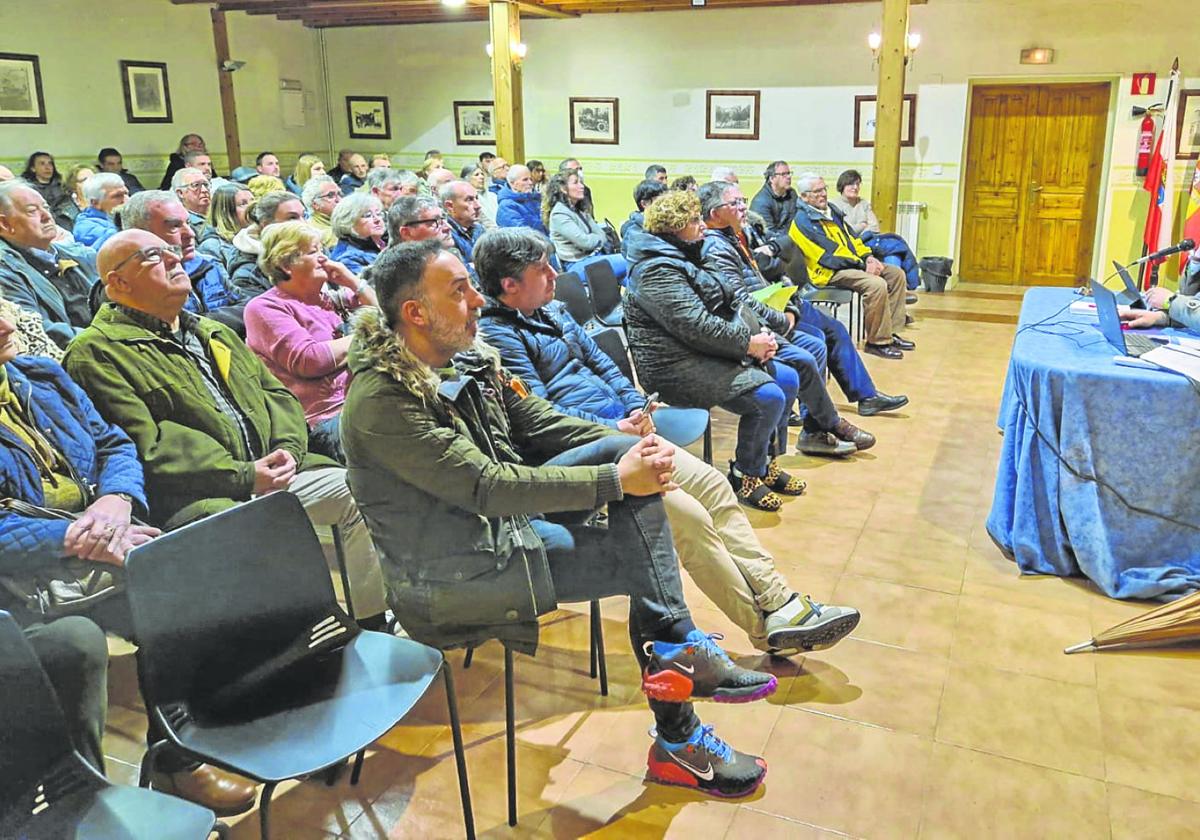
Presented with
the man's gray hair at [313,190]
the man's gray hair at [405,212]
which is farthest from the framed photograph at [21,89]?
the man's gray hair at [405,212]

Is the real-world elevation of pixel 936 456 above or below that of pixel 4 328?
below

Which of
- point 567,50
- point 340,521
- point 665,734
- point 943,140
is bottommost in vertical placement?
point 665,734

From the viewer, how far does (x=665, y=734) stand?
2.02 m

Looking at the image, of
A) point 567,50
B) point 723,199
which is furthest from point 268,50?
point 723,199

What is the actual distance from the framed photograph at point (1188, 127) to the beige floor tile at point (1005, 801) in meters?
7.19

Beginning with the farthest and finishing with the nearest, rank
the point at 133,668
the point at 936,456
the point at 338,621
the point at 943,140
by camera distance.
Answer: the point at 943,140
the point at 936,456
the point at 133,668
the point at 338,621

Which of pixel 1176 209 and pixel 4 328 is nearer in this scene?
pixel 4 328

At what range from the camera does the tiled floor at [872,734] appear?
1.95 meters

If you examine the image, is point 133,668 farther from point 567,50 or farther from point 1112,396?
point 567,50

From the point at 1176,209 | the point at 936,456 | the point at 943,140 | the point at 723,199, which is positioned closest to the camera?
the point at 936,456

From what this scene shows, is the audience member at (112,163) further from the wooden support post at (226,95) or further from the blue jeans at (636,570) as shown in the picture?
the blue jeans at (636,570)

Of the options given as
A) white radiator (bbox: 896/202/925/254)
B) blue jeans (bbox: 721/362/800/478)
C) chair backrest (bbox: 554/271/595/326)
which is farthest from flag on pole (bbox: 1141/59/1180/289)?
chair backrest (bbox: 554/271/595/326)

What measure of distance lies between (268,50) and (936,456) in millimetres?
9027

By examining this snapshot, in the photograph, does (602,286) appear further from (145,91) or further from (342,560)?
(145,91)
